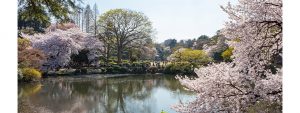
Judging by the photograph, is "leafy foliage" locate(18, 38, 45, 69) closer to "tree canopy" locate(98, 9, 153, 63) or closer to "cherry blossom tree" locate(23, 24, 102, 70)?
"cherry blossom tree" locate(23, 24, 102, 70)

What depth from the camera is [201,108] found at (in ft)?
11.9

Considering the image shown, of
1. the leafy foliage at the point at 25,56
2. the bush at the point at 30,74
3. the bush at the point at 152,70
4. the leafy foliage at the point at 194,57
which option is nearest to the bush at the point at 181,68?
the leafy foliage at the point at 194,57

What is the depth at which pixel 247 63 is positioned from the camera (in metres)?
3.40

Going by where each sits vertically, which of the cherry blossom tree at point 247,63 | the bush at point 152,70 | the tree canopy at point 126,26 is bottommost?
the bush at point 152,70

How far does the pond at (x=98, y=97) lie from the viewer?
404 inches

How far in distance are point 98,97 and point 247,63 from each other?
998 cm

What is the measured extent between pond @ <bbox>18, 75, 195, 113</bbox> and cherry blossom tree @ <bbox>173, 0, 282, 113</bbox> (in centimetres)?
578

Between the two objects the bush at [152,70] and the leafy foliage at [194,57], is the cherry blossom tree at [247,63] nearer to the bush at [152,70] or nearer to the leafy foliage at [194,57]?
the leafy foliage at [194,57]

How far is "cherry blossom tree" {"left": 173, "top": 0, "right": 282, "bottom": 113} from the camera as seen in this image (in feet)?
10.5

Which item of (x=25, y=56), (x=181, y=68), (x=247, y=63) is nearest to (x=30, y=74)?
(x=25, y=56)

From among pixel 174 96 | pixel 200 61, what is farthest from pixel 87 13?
pixel 174 96

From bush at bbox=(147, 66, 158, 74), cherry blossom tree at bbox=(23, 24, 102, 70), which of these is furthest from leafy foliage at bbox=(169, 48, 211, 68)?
cherry blossom tree at bbox=(23, 24, 102, 70)

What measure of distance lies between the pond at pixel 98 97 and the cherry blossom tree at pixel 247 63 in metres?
5.78

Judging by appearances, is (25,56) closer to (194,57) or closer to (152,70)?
(152,70)
